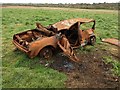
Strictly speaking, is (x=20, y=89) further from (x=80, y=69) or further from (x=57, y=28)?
(x=57, y=28)

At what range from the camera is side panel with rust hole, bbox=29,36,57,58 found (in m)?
9.59

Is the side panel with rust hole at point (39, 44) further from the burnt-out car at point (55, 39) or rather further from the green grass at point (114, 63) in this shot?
the green grass at point (114, 63)

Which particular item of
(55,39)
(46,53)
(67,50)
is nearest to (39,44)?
(46,53)

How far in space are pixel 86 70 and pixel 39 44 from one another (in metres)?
1.97

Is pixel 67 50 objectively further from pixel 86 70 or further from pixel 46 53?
pixel 86 70

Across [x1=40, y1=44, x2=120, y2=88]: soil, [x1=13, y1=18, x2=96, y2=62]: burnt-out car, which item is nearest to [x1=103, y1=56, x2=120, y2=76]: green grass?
[x1=40, y1=44, x2=120, y2=88]: soil

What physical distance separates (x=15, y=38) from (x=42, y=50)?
1927mm

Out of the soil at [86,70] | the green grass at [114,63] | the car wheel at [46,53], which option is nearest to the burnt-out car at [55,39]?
the car wheel at [46,53]

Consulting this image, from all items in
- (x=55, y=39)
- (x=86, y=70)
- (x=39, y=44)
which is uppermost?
(x=55, y=39)

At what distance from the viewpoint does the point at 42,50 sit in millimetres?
9852

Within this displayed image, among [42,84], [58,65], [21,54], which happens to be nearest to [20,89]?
[42,84]

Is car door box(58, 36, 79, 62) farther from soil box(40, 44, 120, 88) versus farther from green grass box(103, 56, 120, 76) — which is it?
green grass box(103, 56, 120, 76)

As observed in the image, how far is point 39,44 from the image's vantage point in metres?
9.65

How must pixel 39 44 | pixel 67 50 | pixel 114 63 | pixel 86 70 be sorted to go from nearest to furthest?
pixel 86 70 < pixel 67 50 < pixel 39 44 < pixel 114 63
